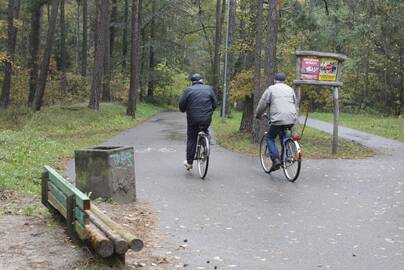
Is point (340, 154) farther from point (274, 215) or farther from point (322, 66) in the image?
point (274, 215)

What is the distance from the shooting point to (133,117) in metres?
32.0

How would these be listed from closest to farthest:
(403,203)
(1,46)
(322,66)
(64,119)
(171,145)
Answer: (403,203) → (322,66) → (171,145) → (64,119) → (1,46)

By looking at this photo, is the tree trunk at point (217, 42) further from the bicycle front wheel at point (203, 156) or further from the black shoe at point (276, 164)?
the black shoe at point (276, 164)

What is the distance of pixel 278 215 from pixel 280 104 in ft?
11.9

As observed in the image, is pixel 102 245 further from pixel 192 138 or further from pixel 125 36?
pixel 125 36

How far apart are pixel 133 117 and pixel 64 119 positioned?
8.02m

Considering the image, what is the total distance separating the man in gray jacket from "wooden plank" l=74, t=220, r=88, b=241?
612 centimetres

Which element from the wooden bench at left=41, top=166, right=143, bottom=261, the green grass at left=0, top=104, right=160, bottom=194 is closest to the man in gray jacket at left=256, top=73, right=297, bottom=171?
the green grass at left=0, top=104, right=160, bottom=194

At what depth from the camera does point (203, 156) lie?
37.1 feet

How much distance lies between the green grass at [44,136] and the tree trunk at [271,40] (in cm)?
576

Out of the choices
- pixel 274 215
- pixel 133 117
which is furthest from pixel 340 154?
pixel 133 117

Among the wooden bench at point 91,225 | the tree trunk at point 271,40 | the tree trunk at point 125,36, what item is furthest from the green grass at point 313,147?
the tree trunk at point 125,36

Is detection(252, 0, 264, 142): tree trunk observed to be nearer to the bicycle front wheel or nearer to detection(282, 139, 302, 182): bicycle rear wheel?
the bicycle front wheel

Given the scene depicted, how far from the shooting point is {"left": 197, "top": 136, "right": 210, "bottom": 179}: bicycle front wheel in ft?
36.4
